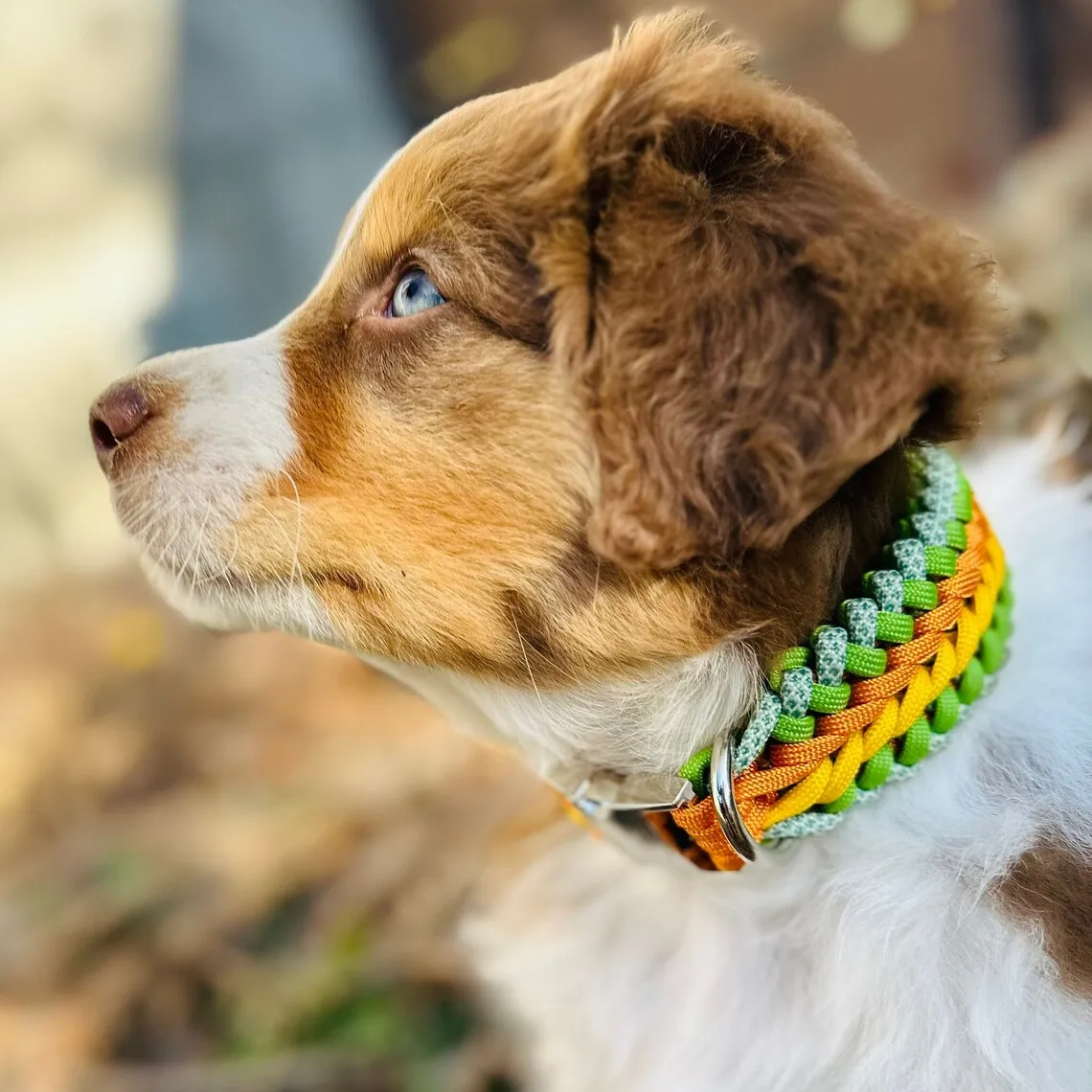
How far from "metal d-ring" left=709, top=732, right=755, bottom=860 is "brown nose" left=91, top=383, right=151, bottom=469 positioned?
2.81ft

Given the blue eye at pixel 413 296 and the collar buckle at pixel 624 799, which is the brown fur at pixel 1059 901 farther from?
the blue eye at pixel 413 296

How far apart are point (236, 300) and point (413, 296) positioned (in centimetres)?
240

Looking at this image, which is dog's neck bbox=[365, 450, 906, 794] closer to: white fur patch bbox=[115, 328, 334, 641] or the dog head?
the dog head

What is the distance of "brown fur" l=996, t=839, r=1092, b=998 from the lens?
3.89 ft

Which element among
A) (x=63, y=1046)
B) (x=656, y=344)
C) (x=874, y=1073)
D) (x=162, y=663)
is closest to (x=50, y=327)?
(x=162, y=663)

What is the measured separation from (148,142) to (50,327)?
72 cm

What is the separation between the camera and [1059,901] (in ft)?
3.98

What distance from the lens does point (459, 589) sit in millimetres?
1258

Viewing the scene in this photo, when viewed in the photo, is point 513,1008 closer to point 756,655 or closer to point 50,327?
point 756,655

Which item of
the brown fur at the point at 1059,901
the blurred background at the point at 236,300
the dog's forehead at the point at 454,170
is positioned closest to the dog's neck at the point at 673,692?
the brown fur at the point at 1059,901

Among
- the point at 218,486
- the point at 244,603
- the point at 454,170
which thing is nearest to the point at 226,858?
the point at 244,603

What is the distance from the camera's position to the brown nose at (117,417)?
1.40 metres

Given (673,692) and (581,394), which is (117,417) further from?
(673,692)

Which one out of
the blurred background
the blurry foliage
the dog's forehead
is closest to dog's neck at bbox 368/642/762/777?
the dog's forehead
